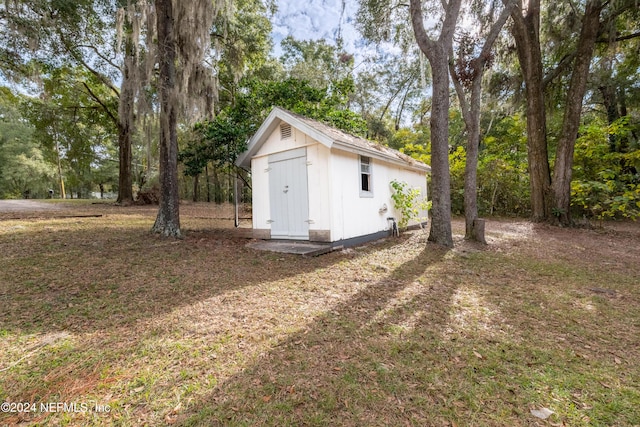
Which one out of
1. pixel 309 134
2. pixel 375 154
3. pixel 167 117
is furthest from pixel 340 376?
pixel 167 117

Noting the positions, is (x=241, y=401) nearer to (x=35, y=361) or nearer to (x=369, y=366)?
(x=369, y=366)

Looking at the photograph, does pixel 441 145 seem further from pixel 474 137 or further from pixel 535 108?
pixel 535 108

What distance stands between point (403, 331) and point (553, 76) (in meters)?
13.0

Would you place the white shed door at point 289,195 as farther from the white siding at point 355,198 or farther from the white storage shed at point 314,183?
the white siding at point 355,198

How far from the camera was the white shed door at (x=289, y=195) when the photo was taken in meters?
6.59

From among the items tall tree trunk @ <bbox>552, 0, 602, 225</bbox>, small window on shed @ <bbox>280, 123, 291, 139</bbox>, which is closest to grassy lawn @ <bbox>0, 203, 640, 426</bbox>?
small window on shed @ <bbox>280, 123, 291, 139</bbox>

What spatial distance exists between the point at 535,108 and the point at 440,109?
622 cm

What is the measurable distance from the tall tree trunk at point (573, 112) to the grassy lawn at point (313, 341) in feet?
17.8

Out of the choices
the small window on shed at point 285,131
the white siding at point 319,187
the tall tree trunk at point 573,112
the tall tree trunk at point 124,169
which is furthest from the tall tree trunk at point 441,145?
the tall tree trunk at point 124,169

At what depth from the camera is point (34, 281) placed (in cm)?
374

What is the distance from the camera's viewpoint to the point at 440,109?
641 cm

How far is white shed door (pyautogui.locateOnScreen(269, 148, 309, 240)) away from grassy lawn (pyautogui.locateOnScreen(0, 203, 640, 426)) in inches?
72.5

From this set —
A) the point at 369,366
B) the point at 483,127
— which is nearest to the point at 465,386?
the point at 369,366

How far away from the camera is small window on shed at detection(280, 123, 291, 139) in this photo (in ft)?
22.2
